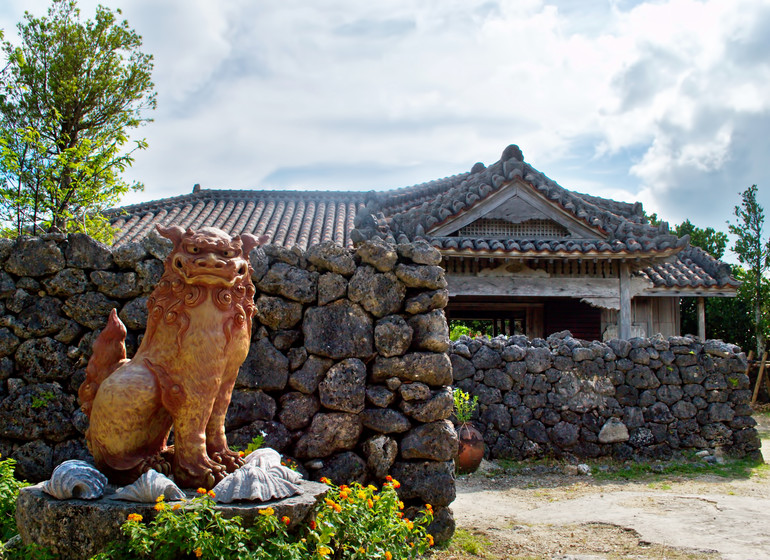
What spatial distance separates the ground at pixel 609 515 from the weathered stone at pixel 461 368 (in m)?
1.12

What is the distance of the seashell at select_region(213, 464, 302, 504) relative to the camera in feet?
10.0

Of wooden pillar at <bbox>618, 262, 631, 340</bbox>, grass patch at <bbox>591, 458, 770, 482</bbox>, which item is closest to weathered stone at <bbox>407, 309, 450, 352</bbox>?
grass patch at <bbox>591, 458, 770, 482</bbox>

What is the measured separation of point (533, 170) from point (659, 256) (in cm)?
237

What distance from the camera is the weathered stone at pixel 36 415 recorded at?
438 cm

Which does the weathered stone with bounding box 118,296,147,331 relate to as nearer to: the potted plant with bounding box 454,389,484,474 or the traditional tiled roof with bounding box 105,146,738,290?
the traditional tiled roof with bounding box 105,146,738,290

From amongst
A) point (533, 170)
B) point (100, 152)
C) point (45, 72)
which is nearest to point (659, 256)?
point (533, 170)

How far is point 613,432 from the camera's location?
26.6ft

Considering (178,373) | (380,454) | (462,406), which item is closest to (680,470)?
(462,406)

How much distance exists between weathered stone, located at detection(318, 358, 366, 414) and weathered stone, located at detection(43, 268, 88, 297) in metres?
1.87

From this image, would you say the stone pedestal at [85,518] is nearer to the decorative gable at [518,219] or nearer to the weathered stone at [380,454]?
the weathered stone at [380,454]

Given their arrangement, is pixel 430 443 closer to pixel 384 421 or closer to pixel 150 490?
pixel 384 421

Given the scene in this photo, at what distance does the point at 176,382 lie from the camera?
3.30 m

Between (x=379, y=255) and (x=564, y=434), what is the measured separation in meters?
4.56

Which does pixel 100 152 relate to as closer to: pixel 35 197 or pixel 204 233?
pixel 35 197
